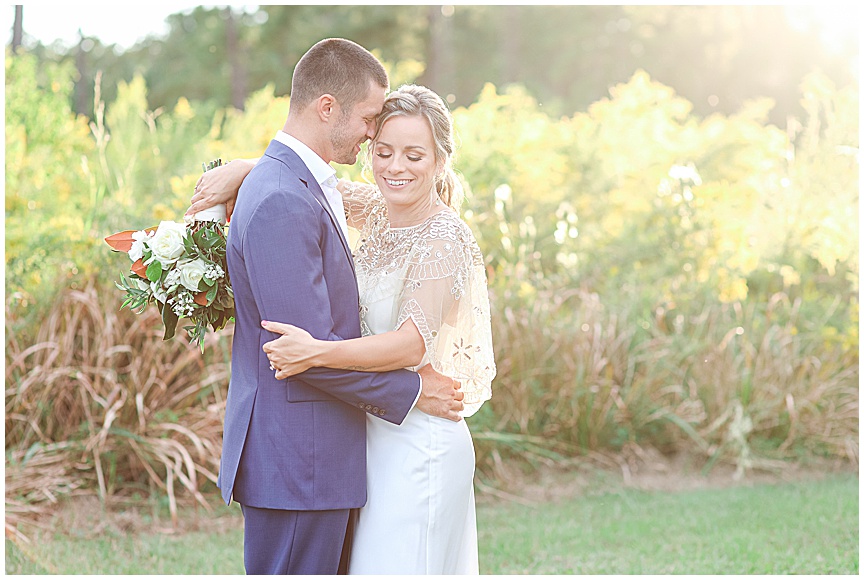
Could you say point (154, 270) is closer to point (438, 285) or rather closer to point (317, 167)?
point (317, 167)

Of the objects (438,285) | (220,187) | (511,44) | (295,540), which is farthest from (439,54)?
(295,540)

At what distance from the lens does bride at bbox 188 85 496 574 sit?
2596mm

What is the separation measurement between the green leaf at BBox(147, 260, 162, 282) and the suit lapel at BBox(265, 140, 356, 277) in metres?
0.47

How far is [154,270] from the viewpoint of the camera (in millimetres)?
2592

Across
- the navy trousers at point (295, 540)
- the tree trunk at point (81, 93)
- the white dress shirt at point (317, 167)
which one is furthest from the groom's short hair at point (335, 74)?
the tree trunk at point (81, 93)

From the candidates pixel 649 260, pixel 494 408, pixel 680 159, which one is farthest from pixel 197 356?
pixel 680 159

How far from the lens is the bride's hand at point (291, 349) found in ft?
7.59

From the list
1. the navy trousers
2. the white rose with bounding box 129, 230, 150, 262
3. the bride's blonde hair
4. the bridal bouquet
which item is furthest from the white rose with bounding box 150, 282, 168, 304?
the bride's blonde hair

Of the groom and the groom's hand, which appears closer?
Answer: the groom

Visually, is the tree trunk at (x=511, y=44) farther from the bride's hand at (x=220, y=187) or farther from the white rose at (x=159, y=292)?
the white rose at (x=159, y=292)

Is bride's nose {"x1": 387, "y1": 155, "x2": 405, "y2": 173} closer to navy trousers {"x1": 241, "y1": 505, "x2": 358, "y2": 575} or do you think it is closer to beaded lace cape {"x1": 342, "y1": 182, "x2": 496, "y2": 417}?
beaded lace cape {"x1": 342, "y1": 182, "x2": 496, "y2": 417}

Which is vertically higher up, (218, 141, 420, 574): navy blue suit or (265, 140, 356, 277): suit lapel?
(265, 140, 356, 277): suit lapel

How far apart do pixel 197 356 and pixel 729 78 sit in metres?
24.4

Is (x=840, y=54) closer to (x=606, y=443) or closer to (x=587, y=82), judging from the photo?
(x=587, y=82)
